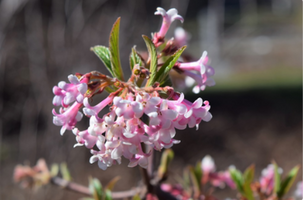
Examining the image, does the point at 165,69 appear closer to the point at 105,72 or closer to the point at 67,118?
the point at 67,118

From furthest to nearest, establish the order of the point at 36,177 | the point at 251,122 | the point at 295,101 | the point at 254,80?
the point at 254,80
the point at 295,101
the point at 251,122
the point at 36,177

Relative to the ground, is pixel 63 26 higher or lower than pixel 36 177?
higher

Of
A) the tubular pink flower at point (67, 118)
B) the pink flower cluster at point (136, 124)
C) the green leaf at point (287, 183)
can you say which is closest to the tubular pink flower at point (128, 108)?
the pink flower cluster at point (136, 124)

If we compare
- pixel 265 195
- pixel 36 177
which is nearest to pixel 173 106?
pixel 265 195

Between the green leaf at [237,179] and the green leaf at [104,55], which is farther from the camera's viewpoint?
the green leaf at [237,179]

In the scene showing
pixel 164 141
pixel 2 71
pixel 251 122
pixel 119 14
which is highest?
pixel 119 14

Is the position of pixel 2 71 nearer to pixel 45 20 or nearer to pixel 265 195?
pixel 45 20

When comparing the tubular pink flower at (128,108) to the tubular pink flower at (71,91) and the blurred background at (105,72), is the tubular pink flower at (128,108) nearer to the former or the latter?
the tubular pink flower at (71,91)
